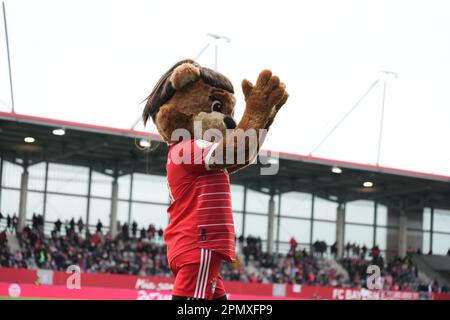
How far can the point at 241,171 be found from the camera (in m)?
28.2

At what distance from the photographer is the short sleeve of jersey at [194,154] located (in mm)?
4016

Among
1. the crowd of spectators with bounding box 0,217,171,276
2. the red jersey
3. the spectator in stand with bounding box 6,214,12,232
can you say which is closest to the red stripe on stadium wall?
the crowd of spectators with bounding box 0,217,171,276

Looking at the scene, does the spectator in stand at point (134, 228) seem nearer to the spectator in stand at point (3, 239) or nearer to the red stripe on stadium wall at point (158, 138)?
the spectator in stand at point (3, 239)

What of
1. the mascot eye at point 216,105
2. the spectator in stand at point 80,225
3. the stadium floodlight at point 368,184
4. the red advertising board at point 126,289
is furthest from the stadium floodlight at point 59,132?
the mascot eye at point 216,105

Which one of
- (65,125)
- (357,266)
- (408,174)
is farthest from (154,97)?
(357,266)

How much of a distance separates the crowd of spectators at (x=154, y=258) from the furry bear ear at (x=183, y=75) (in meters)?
18.9

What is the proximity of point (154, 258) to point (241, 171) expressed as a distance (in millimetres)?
5087

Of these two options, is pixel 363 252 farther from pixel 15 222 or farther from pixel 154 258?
pixel 15 222

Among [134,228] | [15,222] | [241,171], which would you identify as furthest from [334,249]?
[15,222]

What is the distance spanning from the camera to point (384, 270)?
30.5 metres
